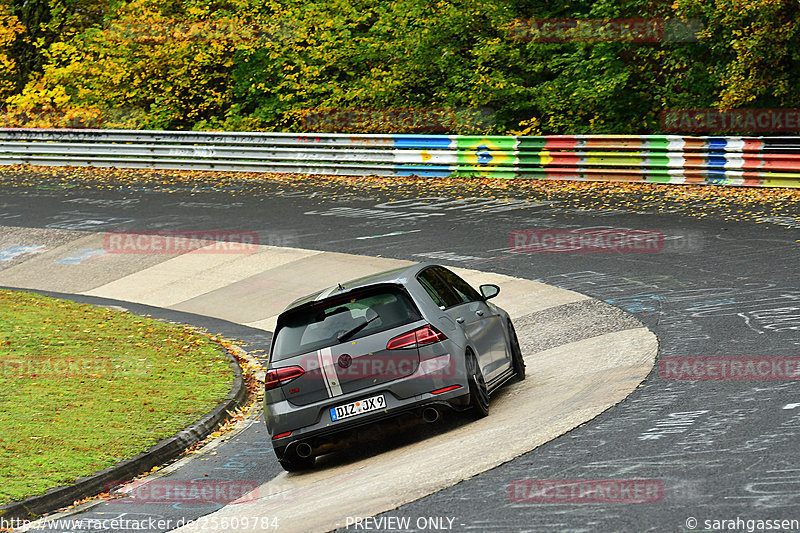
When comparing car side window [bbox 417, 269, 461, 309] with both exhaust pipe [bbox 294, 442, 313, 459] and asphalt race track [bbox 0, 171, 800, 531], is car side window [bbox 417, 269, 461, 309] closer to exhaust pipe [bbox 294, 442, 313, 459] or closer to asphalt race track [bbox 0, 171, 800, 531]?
asphalt race track [bbox 0, 171, 800, 531]

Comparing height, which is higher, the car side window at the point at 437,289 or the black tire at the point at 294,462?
the car side window at the point at 437,289

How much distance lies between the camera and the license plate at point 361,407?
8.66 meters

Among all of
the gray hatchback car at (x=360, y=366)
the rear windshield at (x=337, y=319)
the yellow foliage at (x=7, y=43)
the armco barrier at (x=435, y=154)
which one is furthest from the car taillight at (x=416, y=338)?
the yellow foliage at (x=7, y=43)

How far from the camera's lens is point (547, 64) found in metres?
29.4

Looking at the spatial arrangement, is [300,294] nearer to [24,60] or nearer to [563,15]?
[563,15]

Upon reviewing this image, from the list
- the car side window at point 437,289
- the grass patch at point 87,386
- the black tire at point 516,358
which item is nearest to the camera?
the grass patch at point 87,386

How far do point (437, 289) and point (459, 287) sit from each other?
676 millimetres

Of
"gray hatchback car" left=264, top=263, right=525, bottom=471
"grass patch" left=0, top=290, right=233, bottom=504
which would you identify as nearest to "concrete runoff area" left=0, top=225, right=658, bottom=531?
"gray hatchback car" left=264, top=263, right=525, bottom=471

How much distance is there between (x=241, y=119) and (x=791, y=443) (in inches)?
1173

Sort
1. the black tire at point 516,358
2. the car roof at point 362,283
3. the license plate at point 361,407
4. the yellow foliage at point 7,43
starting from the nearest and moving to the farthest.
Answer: the license plate at point 361,407 < the car roof at point 362,283 < the black tire at point 516,358 < the yellow foliage at point 7,43

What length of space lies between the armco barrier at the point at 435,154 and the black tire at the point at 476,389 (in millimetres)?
12982

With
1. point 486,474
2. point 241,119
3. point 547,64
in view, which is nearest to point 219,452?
point 486,474

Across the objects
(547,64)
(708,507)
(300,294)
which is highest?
(547,64)

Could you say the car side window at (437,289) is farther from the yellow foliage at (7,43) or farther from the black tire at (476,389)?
the yellow foliage at (7,43)
